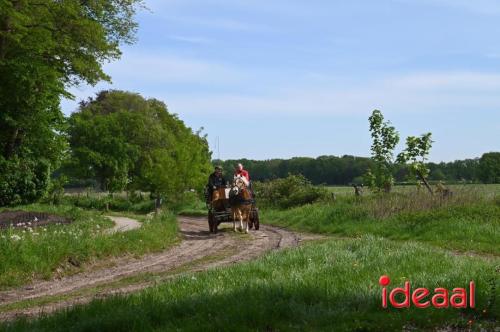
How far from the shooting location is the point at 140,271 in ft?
40.4

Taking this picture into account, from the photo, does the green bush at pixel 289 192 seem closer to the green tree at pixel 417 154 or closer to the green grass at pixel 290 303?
the green tree at pixel 417 154

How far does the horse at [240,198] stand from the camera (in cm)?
1994

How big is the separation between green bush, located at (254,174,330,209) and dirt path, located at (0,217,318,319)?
14.3m

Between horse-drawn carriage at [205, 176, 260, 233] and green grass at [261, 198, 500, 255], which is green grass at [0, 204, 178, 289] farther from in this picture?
green grass at [261, 198, 500, 255]

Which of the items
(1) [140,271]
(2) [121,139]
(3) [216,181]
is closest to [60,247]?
(1) [140,271]

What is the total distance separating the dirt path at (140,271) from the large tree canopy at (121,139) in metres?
24.0

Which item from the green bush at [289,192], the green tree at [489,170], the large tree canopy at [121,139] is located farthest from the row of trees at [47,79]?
the green tree at [489,170]

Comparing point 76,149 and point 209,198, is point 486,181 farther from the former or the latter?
point 76,149

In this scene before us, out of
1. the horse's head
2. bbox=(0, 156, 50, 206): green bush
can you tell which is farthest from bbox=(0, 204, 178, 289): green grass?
bbox=(0, 156, 50, 206): green bush

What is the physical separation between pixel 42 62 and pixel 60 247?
471 inches

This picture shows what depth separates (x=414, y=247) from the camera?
11.1m

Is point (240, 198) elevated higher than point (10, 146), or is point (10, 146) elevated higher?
point (10, 146)

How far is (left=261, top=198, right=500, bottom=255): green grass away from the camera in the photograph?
14983 mm

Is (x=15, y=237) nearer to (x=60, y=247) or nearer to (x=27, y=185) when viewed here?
(x=60, y=247)
